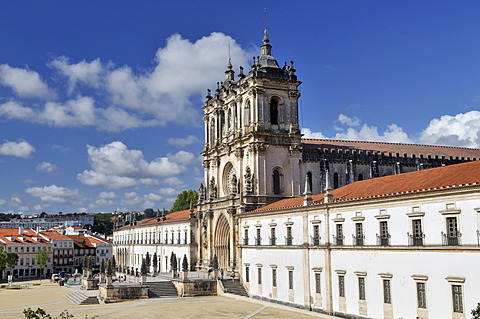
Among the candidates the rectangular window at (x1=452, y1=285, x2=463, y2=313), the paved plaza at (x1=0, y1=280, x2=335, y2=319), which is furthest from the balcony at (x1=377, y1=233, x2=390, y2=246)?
the paved plaza at (x1=0, y1=280, x2=335, y2=319)

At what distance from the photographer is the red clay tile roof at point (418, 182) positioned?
30781 millimetres

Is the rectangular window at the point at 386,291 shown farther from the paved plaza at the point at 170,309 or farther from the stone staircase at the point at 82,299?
the stone staircase at the point at 82,299

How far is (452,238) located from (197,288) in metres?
31.0

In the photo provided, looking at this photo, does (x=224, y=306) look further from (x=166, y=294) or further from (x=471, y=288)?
(x=471, y=288)

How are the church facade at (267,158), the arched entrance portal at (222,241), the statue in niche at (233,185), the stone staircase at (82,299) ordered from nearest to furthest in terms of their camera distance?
1. the stone staircase at (82,299)
2. the church facade at (267,158)
3. the statue in niche at (233,185)
4. the arched entrance portal at (222,241)

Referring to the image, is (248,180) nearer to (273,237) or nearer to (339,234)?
(273,237)

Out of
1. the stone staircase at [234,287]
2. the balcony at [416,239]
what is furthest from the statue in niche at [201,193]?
the balcony at [416,239]

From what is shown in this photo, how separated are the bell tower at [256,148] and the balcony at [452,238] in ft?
98.5

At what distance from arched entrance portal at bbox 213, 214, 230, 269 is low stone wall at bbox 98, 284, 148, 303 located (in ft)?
39.8

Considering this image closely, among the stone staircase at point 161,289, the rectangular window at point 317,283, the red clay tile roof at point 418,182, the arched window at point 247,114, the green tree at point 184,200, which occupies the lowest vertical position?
the stone staircase at point 161,289

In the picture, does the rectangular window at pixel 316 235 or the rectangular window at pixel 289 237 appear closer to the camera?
the rectangular window at pixel 316 235

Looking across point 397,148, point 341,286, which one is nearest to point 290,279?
point 341,286

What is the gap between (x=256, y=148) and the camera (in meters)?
59.6

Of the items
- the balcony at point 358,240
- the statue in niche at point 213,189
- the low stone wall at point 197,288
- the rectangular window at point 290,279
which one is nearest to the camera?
the balcony at point 358,240
